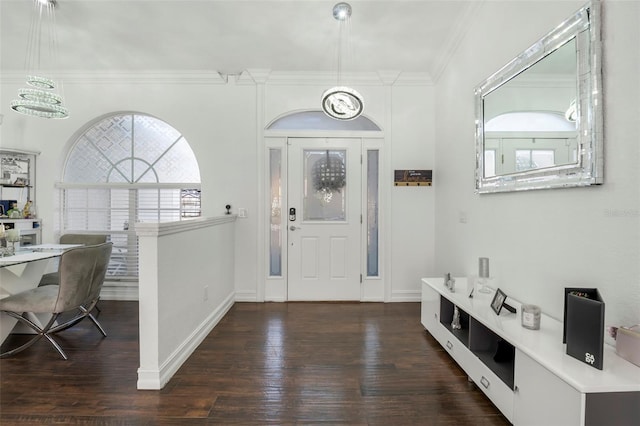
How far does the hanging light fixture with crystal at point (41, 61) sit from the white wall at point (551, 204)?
3922 mm

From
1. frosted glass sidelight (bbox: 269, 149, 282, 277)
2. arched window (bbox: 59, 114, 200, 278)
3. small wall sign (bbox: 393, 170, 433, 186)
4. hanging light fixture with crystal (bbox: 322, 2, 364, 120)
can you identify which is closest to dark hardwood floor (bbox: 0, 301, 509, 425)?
frosted glass sidelight (bbox: 269, 149, 282, 277)

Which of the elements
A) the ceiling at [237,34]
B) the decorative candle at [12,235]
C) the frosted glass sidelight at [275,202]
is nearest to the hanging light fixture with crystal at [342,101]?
the ceiling at [237,34]

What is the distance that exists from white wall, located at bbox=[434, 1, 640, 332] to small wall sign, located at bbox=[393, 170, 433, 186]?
509 mm

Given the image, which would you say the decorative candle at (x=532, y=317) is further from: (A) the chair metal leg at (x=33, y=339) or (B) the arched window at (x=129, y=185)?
(B) the arched window at (x=129, y=185)

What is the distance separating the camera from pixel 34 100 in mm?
2695

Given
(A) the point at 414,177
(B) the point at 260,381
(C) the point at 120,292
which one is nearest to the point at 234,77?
(A) the point at 414,177

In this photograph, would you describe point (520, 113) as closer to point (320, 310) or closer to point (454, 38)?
point (454, 38)

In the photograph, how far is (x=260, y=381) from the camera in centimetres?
216

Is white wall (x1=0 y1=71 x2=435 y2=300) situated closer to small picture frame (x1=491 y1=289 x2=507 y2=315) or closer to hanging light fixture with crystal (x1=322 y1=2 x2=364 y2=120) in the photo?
hanging light fixture with crystal (x1=322 y1=2 x2=364 y2=120)

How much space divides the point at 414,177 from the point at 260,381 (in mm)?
2968

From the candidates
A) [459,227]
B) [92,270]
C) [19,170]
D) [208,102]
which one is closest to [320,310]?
[459,227]

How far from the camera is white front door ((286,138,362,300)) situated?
13.1ft

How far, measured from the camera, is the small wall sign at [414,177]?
3.95 meters

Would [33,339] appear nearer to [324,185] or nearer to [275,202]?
[275,202]
